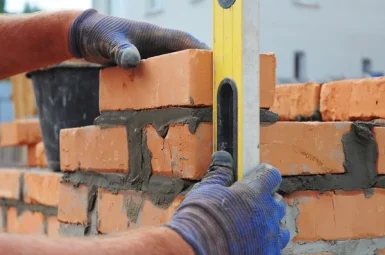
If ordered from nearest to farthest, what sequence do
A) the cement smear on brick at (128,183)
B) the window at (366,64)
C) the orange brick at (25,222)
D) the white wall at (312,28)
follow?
the cement smear on brick at (128,183) → the orange brick at (25,222) → the white wall at (312,28) → the window at (366,64)

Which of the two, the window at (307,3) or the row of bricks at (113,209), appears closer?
the row of bricks at (113,209)

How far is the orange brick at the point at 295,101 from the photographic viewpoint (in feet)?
8.92

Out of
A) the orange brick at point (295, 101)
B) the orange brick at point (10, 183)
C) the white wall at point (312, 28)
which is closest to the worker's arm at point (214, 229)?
the orange brick at point (295, 101)

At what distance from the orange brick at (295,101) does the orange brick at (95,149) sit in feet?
3.19

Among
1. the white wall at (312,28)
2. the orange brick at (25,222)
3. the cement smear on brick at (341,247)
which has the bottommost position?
the orange brick at (25,222)

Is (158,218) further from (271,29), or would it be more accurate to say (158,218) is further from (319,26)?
(319,26)

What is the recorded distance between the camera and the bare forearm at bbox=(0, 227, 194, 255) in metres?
1.16

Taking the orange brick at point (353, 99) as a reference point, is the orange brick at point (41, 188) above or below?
below

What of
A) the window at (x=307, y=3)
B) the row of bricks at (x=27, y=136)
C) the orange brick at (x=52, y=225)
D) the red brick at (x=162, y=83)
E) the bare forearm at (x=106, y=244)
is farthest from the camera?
the window at (x=307, y=3)

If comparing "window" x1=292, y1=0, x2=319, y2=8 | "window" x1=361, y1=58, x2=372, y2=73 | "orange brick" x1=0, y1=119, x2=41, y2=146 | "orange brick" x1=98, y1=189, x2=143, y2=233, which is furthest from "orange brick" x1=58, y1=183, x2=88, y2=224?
"window" x1=361, y1=58, x2=372, y2=73

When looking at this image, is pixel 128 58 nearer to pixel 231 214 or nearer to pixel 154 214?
pixel 154 214

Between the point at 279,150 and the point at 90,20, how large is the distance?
791 mm

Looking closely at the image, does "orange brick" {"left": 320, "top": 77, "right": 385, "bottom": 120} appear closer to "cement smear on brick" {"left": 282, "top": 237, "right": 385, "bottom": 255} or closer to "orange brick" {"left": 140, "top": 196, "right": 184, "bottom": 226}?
"cement smear on brick" {"left": 282, "top": 237, "right": 385, "bottom": 255}

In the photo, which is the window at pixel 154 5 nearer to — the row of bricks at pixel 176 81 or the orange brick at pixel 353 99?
the orange brick at pixel 353 99
